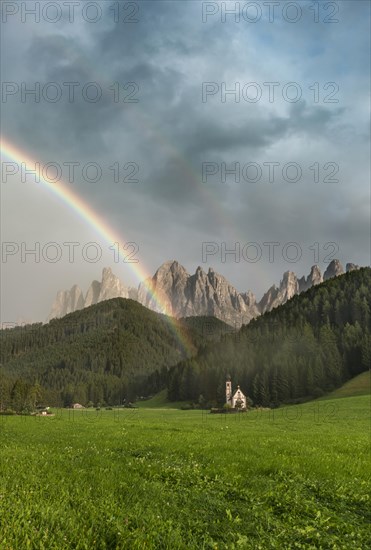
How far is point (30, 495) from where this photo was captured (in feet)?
31.0

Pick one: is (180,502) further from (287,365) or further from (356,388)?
(287,365)

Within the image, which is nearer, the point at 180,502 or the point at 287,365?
the point at 180,502

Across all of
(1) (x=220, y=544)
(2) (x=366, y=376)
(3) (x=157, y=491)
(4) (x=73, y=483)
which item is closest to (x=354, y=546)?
(1) (x=220, y=544)

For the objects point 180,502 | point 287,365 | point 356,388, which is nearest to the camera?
point 180,502

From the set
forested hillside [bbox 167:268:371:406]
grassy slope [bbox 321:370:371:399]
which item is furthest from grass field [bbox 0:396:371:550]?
forested hillside [bbox 167:268:371:406]

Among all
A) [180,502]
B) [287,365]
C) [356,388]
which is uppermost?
[180,502]

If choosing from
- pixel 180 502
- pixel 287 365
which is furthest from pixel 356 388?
pixel 180 502

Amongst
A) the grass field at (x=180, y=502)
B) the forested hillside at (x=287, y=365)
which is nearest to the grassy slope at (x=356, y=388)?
the forested hillside at (x=287, y=365)

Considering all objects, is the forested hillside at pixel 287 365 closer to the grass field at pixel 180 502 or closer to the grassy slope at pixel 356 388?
the grassy slope at pixel 356 388

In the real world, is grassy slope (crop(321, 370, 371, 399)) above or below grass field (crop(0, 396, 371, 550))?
below

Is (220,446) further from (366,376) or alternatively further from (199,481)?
(366,376)

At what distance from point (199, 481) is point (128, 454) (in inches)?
244

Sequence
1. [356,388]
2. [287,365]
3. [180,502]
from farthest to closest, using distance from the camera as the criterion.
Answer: [287,365] → [356,388] → [180,502]

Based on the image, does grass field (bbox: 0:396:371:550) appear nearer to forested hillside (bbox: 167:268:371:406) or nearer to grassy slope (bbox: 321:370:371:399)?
grassy slope (bbox: 321:370:371:399)
